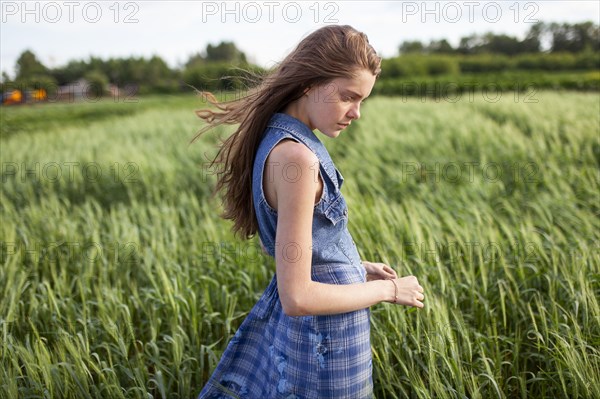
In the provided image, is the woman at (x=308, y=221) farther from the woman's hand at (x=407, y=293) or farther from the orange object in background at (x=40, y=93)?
the orange object in background at (x=40, y=93)

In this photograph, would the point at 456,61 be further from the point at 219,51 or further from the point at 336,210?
the point at 336,210

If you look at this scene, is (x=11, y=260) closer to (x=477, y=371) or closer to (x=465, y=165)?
(x=477, y=371)

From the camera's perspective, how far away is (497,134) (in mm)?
5262

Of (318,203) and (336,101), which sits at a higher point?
(336,101)

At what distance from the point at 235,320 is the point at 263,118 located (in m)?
1.31

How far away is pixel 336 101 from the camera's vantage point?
1.05 m

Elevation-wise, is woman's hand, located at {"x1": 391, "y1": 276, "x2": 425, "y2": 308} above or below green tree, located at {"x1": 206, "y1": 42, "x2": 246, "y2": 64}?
below

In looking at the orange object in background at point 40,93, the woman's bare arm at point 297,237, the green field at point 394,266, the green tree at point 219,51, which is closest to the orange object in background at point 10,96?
the orange object in background at point 40,93

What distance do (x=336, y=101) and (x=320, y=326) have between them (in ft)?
1.67

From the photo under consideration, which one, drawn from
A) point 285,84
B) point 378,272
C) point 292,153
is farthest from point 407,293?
point 285,84

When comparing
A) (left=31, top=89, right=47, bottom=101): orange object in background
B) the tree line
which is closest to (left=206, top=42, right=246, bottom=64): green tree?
the tree line

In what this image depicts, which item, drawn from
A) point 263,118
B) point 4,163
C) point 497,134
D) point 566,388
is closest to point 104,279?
point 263,118

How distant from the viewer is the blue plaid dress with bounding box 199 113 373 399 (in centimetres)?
107

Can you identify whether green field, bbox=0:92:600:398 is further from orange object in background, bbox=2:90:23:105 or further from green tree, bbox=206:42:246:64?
green tree, bbox=206:42:246:64
